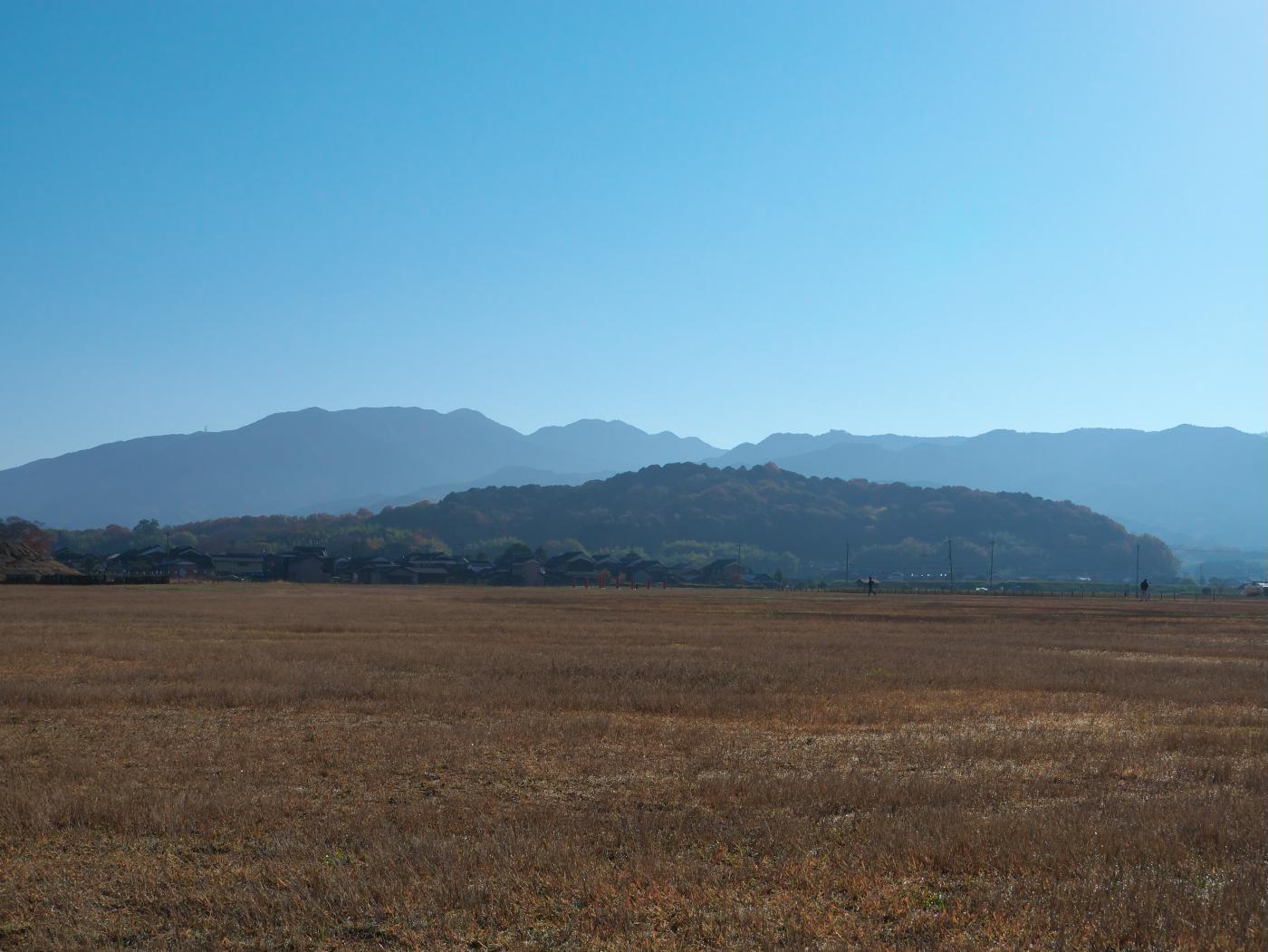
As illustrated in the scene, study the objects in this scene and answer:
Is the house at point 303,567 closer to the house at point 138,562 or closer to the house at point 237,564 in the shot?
the house at point 237,564

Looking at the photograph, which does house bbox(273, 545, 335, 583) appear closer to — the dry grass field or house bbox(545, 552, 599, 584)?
house bbox(545, 552, 599, 584)

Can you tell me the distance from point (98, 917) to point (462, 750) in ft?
23.2

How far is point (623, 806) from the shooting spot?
39.0 ft

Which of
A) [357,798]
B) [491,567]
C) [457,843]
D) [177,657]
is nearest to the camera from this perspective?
[457,843]

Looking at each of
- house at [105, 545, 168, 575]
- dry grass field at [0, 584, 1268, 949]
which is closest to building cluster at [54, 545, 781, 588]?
house at [105, 545, 168, 575]

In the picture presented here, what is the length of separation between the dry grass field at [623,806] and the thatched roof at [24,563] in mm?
103221

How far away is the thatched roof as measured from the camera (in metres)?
116

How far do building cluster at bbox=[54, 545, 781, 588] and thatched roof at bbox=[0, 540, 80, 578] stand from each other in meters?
25.7

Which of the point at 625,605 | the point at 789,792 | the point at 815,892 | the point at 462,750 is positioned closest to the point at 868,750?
the point at 789,792

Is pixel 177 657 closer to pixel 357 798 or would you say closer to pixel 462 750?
pixel 462 750

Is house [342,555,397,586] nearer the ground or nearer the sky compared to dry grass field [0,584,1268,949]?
nearer the ground

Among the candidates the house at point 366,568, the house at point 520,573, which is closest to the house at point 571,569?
the house at point 520,573

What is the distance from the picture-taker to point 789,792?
12.2 metres

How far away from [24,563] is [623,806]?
128m
